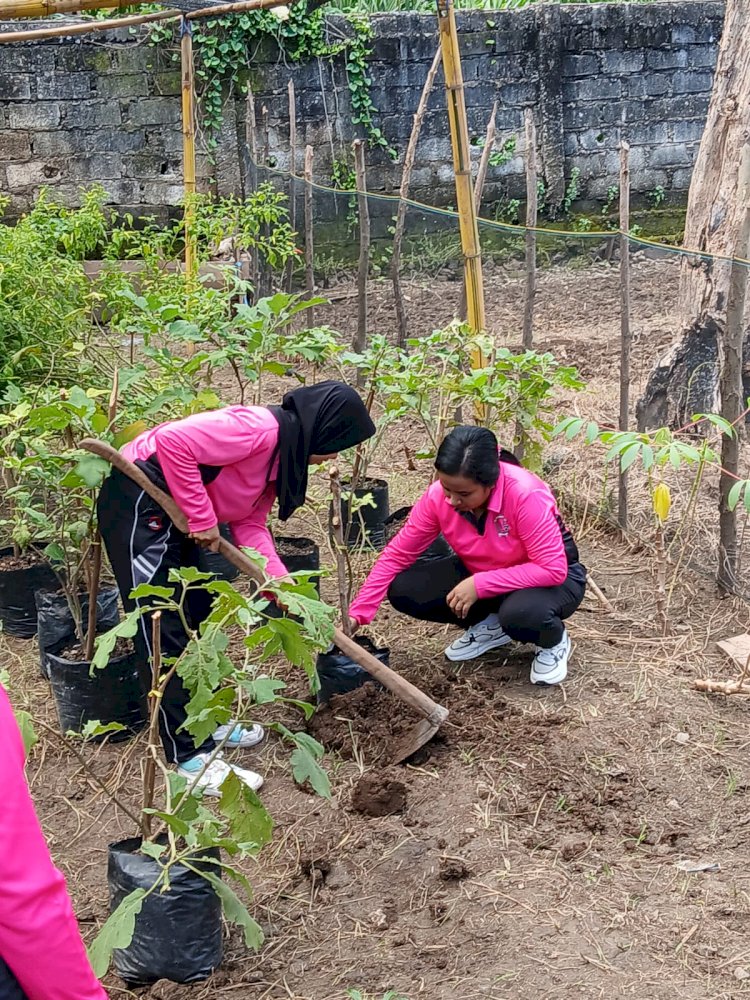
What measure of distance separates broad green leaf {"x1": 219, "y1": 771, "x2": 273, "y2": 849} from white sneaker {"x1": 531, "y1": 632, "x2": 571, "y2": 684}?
5.40ft

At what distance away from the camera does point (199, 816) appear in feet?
8.59

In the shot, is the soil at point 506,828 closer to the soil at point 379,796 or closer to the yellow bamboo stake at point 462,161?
the soil at point 379,796

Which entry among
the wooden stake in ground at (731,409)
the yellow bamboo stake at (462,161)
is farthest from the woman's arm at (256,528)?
the wooden stake in ground at (731,409)

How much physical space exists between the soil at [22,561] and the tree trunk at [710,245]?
10.9ft

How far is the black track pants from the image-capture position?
12.8ft

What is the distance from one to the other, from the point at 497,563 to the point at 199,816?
1.78 meters

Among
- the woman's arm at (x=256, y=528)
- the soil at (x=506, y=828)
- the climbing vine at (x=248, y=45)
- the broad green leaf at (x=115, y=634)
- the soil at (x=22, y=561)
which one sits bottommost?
the soil at (x=506, y=828)

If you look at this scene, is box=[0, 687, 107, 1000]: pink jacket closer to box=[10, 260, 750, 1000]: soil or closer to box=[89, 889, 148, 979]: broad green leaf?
box=[89, 889, 148, 979]: broad green leaf

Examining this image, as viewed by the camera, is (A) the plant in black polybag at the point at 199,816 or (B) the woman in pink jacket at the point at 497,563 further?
(B) the woman in pink jacket at the point at 497,563

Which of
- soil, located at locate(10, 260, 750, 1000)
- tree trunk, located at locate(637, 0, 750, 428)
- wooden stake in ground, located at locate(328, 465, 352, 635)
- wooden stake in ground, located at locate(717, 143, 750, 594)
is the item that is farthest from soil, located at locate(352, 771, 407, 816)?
tree trunk, located at locate(637, 0, 750, 428)

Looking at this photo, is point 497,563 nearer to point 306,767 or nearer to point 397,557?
point 397,557

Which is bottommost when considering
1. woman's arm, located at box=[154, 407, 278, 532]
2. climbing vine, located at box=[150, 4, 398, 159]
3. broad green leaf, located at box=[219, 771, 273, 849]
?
broad green leaf, located at box=[219, 771, 273, 849]

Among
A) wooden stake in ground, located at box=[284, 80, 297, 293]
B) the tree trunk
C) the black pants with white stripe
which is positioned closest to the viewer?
the black pants with white stripe

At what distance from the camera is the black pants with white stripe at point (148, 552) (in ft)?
11.3
